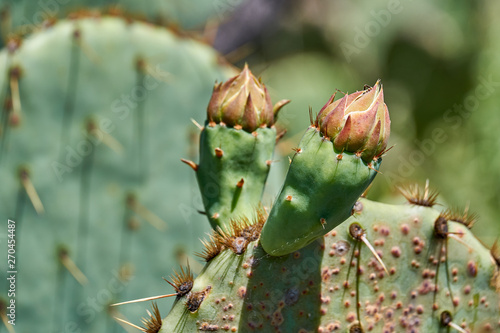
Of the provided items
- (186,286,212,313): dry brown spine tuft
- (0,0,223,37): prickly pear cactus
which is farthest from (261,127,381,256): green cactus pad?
(0,0,223,37): prickly pear cactus

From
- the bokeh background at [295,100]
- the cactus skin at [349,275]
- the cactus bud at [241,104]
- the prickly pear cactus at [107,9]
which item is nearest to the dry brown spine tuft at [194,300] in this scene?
the cactus skin at [349,275]

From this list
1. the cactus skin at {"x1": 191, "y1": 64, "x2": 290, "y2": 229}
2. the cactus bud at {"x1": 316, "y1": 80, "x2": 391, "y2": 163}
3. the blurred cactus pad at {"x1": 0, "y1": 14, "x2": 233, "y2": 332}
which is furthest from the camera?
the blurred cactus pad at {"x1": 0, "y1": 14, "x2": 233, "y2": 332}

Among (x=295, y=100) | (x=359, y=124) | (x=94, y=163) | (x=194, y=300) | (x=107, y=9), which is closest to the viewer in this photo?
(x=359, y=124)

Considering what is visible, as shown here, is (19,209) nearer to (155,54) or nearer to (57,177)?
(57,177)

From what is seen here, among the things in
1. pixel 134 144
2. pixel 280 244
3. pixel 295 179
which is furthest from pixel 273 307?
pixel 134 144

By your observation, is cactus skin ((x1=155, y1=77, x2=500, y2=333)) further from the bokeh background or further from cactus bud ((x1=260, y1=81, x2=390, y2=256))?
the bokeh background

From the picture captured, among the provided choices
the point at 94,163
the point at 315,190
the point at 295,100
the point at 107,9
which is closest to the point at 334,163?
the point at 315,190

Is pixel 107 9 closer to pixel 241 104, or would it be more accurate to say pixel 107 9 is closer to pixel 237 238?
pixel 241 104
